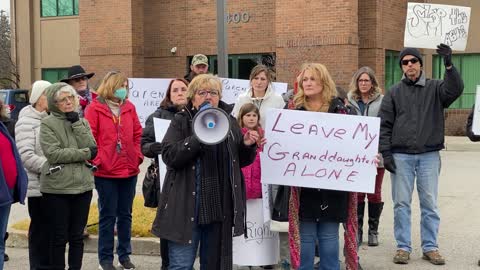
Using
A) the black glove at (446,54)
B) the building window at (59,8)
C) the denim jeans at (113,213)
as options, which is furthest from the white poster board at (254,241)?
the building window at (59,8)

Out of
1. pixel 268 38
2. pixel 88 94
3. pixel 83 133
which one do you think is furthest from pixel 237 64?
pixel 83 133

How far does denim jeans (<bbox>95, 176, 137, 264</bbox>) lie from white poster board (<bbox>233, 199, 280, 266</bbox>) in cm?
127

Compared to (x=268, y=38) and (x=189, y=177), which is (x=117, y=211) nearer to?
(x=189, y=177)

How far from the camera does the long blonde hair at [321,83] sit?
16.9 feet

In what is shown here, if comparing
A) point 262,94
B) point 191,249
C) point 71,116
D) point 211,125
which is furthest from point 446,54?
point 71,116

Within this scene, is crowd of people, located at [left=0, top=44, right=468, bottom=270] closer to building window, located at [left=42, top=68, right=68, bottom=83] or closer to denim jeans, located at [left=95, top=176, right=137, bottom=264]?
denim jeans, located at [left=95, top=176, right=137, bottom=264]

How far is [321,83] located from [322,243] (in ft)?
4.22

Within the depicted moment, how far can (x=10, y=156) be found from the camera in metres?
5.49

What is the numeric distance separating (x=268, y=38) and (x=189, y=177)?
745 inches

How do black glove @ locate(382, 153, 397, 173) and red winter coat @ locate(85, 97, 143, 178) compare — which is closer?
red winter coat @ locate(85, 97, 143, 178)

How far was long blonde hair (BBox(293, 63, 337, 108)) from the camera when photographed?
5.16m

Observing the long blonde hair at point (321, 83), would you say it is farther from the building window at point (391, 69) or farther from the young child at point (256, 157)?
the building window at point (391, 69)

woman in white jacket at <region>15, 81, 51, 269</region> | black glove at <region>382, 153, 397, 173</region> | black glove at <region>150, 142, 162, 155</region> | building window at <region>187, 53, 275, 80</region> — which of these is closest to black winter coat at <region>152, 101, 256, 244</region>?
black glove at <region>150, 142, 162, 155</region>

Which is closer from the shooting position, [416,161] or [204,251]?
[204,251]
